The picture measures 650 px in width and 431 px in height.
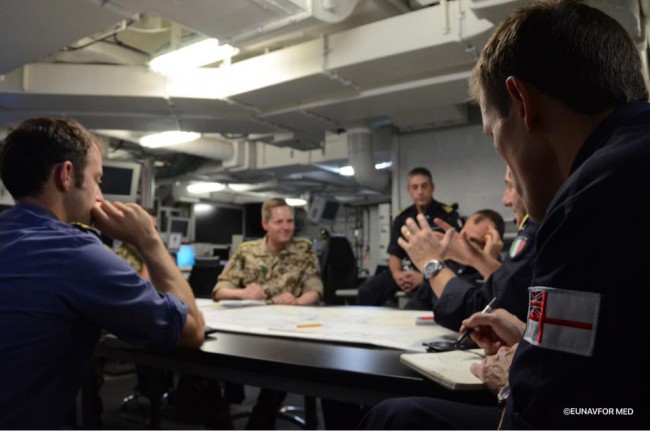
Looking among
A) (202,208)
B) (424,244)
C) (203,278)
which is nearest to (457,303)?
(424,244)

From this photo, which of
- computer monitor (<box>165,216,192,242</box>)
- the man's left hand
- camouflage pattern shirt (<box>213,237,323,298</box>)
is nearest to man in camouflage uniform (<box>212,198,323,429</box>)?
camouflage pattern shirt (<box>213,237,323,298</box>)

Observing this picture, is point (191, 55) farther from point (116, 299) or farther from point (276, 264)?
point (116, 299)

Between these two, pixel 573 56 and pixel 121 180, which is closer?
pixel 573 56

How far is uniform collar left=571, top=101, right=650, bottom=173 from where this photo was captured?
0.60m

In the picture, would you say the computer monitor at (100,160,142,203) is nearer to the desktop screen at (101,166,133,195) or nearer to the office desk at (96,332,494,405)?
the desktop screen at (101,166,133,195)

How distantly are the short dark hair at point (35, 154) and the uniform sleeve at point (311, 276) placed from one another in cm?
197

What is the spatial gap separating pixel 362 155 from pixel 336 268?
1.32 m

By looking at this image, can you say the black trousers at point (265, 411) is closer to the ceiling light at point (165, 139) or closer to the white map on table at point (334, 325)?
the white map on table at point (334, 325)

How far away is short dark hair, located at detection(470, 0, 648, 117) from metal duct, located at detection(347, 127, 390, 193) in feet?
14.9

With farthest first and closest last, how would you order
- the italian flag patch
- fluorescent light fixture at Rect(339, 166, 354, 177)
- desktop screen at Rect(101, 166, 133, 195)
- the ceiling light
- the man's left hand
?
fluorescent light fixture at Rect(339, 166, 354, 177)
the ceiling light
desktop screen at Rect(101, 166, 133, 195)
the man's left hand
the italian flag patch

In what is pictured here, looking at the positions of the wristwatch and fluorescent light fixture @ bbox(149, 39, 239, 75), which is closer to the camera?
the wristwatch

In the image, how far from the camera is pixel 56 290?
1076 millimetres

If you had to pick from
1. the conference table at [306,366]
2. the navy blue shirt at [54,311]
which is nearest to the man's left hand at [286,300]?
the conference table at [306,366]

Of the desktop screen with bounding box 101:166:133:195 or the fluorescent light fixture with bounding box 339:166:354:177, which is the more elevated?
the fluorescent light fixture with bounding box 339:166:354:177
